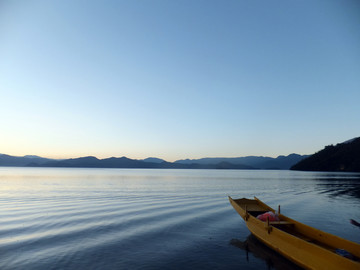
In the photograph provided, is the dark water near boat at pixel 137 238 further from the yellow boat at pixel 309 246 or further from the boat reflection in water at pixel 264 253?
the yellow boat at pixel 309 246

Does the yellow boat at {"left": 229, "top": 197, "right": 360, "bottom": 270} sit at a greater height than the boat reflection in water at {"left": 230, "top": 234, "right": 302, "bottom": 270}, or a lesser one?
greater

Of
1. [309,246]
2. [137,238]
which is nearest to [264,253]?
[309,246]

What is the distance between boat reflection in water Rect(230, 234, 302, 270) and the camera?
461 inches

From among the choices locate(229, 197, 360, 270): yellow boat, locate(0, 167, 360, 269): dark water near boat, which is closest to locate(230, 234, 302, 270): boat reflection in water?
locate(0, 167, 360, 269): dark water near boat

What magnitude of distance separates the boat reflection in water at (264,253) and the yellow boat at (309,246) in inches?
17.1

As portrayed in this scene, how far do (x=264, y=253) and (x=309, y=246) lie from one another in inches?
161

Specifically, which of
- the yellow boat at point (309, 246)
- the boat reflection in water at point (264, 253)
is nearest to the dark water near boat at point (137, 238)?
the boat reflection in water at point (264, 253)

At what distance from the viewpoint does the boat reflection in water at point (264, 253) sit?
38.4ft

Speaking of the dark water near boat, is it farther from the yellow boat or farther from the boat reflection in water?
the yellow boat

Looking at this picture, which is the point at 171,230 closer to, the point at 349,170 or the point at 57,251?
the point at 57,251

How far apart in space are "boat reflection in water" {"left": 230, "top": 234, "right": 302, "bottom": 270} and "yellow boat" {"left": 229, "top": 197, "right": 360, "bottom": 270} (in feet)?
1.43

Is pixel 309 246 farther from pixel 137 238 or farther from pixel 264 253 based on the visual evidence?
pixel 137 238

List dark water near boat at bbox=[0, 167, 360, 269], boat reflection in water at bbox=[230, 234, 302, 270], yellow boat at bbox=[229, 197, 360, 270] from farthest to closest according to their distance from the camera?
dark water near boat at bbox=[0, 167, 360, 269] < boat reflection in water at bbox=[230, 234, 302, 270] < yellow boat at bbox=[229, 197, 360, 270]

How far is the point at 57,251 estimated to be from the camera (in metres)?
13.1
